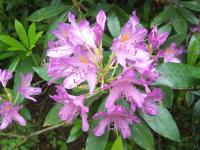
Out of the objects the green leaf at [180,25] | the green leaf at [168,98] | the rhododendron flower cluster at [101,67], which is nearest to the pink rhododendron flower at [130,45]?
the rhododendron flower cluster at [101,67]

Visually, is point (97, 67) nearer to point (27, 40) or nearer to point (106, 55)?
point (106, 55)

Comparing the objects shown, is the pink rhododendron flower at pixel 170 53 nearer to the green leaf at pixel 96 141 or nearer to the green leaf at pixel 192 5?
the green leaf at pixel 96 141

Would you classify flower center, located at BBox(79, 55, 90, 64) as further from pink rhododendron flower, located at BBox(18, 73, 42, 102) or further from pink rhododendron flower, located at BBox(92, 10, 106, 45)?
pink rhododendron flower, located at BBox(18, 73, 42, 102)

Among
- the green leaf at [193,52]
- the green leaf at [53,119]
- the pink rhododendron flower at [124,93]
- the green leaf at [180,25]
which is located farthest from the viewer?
the green leaf at [180,25]

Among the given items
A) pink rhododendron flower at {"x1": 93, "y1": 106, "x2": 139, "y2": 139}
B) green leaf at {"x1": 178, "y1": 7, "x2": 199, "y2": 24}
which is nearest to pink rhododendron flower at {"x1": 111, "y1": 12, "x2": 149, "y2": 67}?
pink rhododendron flower at {"x1": 93, "y1": 106, "x2": 139, "y2": 139}

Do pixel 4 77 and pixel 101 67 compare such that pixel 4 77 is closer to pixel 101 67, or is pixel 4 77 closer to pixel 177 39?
pixel 101 67

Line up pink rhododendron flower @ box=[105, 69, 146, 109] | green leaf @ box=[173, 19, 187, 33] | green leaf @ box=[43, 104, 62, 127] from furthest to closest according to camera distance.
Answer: green leaf @ box=[173, 19, 187, 33]
green leaf @ box=[43, 104, 62, 127]
pink rhododendron flower @ box=[105, 69, 146, 109]

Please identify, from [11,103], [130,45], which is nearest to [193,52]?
[130,45]
